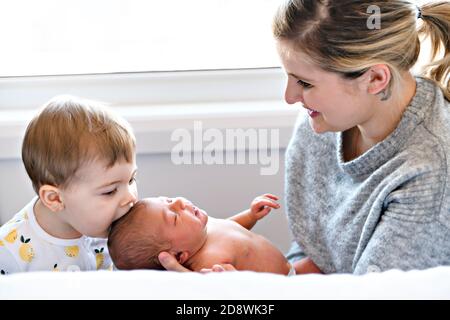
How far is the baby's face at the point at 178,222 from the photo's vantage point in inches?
51.8

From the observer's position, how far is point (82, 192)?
1.24m

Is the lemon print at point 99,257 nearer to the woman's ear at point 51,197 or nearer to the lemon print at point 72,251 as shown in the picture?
the lemon print at point 72,251

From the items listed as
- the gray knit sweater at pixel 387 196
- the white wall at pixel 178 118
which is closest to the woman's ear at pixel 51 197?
the white wall at pixel 178 118

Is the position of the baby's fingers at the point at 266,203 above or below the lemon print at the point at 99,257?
above

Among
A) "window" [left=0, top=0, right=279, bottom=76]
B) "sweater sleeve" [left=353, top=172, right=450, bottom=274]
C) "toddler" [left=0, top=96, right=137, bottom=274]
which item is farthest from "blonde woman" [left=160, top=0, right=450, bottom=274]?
"window" [left=0, top=0, right=279, bottom=76]

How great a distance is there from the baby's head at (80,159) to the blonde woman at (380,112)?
18 cm

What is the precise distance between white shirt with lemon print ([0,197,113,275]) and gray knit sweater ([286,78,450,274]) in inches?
21.4

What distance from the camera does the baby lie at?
1.29m

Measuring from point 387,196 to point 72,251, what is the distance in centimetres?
67

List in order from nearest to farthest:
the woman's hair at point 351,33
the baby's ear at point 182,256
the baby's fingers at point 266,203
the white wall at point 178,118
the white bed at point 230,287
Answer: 1. the white bed at point 230,287
2. the woman's hair at point 351,33
3. the baby's ear at point 182,256
4. the baby's fingers at point 266,203
5. the white wall at point 178,118
